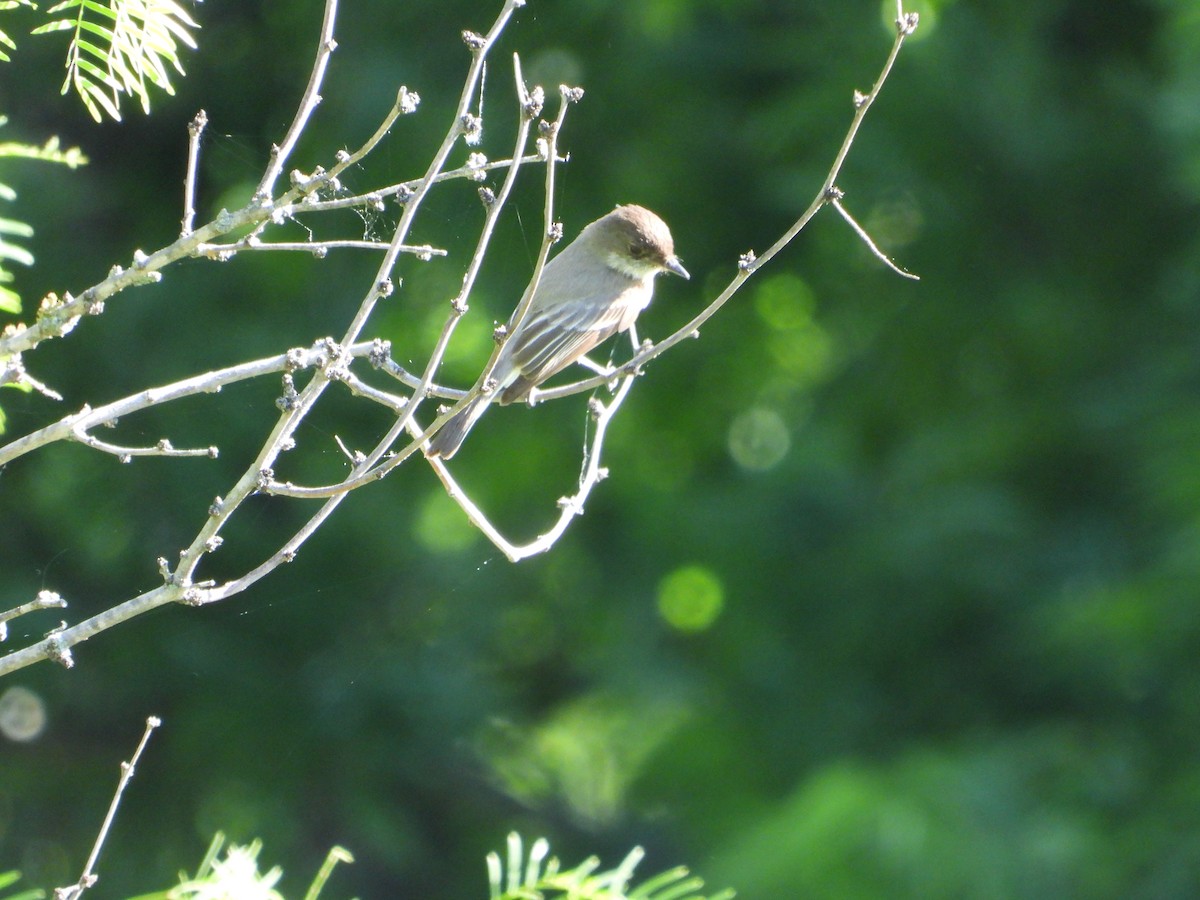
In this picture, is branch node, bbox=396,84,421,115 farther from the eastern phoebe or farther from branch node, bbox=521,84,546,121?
the eastern phoebe

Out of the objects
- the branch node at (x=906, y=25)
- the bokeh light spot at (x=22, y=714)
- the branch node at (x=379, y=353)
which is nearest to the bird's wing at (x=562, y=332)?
the branch node at (x=379, y=353)

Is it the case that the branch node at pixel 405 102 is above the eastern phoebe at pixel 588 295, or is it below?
below

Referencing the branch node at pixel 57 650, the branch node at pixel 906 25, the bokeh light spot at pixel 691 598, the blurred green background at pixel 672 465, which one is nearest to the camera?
the branch node at pixel 57 650

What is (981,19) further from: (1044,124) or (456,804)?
(456,804)

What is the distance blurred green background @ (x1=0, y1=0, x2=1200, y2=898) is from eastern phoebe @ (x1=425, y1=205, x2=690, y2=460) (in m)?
1.03

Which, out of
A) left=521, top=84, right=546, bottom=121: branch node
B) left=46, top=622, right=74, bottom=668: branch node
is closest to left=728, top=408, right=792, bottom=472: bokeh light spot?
left=521, top=84, right=546, bottom=121: branch node

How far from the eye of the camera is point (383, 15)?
196 inches

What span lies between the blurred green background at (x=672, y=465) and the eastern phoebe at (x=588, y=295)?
1.03 metres

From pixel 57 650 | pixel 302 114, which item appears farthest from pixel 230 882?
pixel 302 114

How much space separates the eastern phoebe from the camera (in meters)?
2.98

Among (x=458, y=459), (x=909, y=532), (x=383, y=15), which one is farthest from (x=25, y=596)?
(x=909, y=532)

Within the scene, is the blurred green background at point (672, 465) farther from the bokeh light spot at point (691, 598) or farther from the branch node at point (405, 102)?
the branch node at point (405, 102)

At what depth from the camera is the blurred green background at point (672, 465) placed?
189 inches

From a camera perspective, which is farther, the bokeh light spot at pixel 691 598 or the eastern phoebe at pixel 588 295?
the bokeh light spot at pixel 691 598
